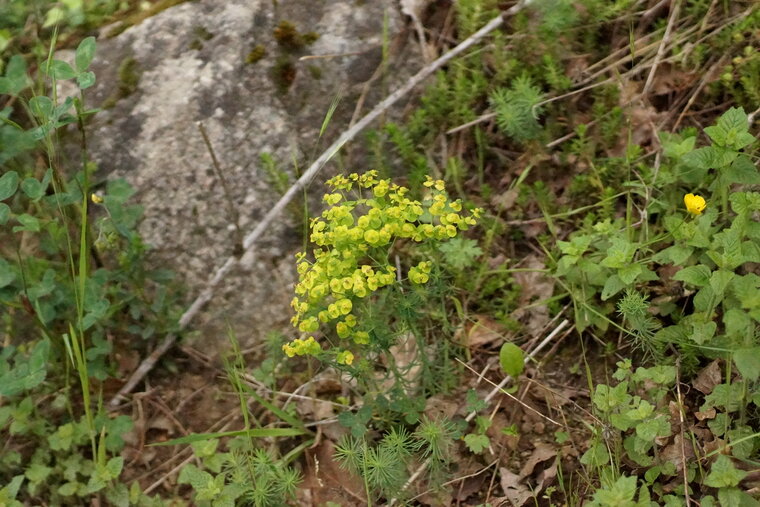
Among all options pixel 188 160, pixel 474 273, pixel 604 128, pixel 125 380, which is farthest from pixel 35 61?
pixel 604 128

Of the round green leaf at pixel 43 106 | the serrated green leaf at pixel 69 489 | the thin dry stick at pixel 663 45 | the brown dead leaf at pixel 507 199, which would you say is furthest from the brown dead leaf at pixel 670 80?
the serrated green leaf at pixel 69 489

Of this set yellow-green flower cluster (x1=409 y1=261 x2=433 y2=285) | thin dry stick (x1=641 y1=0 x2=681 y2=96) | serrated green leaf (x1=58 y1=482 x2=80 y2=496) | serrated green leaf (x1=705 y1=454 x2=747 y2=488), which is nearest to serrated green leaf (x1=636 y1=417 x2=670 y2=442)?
serrated green leaf (x1=705 y1=454 x2=747 y2=488)

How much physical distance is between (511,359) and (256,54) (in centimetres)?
187

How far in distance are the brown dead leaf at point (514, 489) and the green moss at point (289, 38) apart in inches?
83.9

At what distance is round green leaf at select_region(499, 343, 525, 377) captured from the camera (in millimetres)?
2625

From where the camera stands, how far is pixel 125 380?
10.2 ft

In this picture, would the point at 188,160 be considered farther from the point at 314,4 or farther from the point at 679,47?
the point at 679,47

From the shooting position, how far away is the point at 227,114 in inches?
132

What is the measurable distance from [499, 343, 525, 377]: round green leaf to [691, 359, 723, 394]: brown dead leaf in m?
0.59

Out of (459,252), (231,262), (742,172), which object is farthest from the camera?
(231,262)

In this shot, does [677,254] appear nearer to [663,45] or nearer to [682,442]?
[682,442]

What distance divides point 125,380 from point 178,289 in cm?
45

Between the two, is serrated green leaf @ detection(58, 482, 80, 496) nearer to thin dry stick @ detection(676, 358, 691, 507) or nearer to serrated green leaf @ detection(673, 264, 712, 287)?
thin dry stick @ detection(676, 358, 691, 507)

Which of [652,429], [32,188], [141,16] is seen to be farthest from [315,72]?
[652,429]
